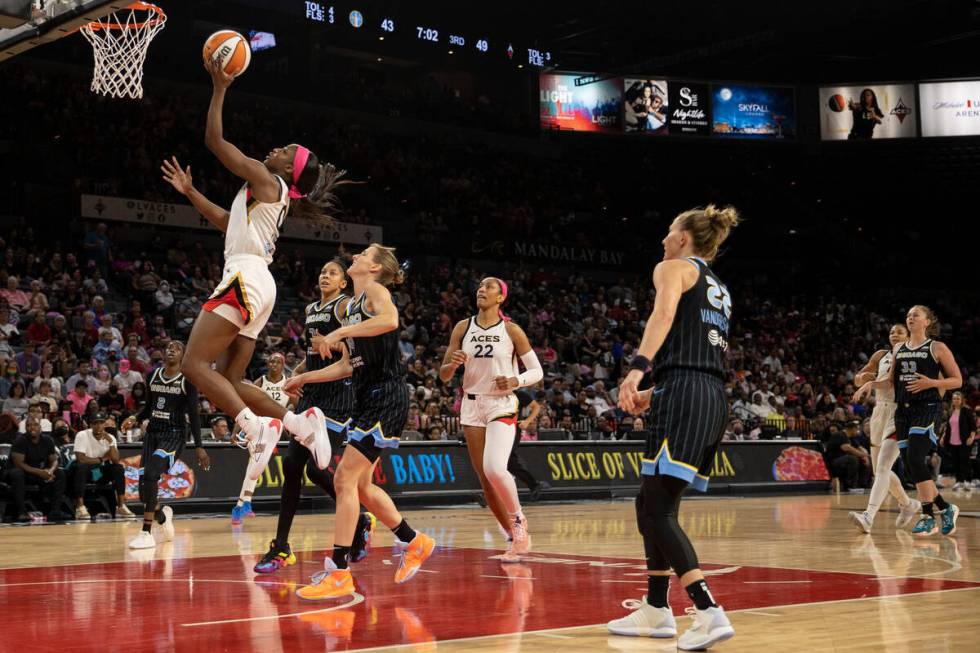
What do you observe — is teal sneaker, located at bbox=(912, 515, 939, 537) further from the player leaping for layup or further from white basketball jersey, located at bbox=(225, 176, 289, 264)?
white basketball jersey, located at bbox=(225, 176, 289, 264)

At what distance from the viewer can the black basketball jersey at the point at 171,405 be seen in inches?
459

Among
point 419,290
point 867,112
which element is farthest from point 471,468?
point 867,112

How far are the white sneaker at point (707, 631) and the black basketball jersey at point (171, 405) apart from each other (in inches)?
304

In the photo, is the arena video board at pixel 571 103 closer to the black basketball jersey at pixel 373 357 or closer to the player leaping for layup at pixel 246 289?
the black basketball jersey at pixel 373 357

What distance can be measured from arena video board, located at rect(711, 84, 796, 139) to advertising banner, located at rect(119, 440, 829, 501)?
1849cm

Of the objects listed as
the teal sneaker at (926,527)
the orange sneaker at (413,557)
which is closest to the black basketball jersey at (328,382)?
the orange sneaker at (413,557)

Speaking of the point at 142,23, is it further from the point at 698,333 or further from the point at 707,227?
the point at 698,333

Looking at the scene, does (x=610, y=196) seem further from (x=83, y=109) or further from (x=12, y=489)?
(x=12, y=489)

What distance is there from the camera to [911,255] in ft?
133

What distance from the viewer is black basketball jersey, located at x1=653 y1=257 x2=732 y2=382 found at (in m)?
5.46

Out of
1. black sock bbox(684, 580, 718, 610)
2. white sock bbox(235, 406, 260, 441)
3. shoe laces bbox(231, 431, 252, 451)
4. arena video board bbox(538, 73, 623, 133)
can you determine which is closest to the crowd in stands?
arena video board bbox(538, 73, 623, 133)

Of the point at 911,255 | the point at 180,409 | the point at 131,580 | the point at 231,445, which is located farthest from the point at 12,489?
the point at 911,255

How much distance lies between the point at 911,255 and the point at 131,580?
1484 inches

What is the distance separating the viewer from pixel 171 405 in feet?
38.3
